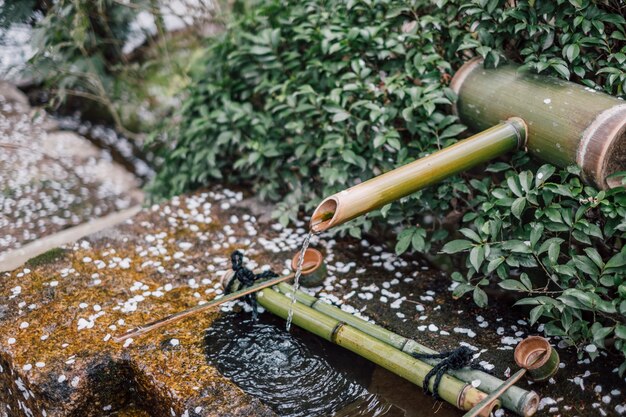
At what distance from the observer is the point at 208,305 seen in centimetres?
298

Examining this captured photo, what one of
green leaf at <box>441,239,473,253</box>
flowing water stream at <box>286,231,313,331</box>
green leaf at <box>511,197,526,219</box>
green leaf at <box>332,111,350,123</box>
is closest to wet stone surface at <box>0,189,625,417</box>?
flowing water stream at <box>286,231,313,331</box>

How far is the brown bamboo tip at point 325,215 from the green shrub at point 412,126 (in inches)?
31.5

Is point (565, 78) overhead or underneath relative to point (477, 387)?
overhead

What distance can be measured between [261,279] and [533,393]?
4.90 feet

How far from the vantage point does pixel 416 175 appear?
2727 millimetres

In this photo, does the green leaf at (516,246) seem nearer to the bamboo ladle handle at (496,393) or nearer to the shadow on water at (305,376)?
the bamboo ladle handle at (496,393)

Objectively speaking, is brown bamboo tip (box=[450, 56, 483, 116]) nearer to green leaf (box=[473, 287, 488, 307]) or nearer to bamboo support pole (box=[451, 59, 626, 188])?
bamboo support pole (box=[451, 59, 626, 188])

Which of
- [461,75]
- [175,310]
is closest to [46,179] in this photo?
[175,310]

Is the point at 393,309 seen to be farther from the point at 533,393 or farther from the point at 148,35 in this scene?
the point at 148,35

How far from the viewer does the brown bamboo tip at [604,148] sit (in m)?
2.72

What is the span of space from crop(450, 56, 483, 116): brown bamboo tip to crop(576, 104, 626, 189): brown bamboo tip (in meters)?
0.83

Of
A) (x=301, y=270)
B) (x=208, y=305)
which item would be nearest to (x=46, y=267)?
(x=208, y=305)

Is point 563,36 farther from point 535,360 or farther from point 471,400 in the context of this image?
point 471,400

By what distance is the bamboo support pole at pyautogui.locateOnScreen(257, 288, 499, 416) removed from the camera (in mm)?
2424
